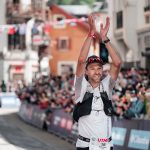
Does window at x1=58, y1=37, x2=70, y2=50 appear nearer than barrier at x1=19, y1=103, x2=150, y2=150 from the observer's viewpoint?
No

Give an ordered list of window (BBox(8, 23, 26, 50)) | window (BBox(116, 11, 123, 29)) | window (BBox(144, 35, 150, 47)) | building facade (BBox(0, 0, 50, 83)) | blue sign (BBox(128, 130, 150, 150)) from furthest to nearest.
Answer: window (BBox(8, 23, 26, 50)), building facade (BBox(0, 0, 50, 83)), window (BBox(116, 11, 123, 29)), window (BBox(144, 35, 150, 47)), blue sign (BBox(128, 130, 150, 150))

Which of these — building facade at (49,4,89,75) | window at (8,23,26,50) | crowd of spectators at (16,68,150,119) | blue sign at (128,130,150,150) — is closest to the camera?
blue sign at (128,130,150,150)

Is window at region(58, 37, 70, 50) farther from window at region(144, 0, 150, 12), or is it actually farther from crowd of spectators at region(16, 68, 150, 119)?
window at region(144, 0, 150, 12)

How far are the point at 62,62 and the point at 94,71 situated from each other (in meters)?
55.5

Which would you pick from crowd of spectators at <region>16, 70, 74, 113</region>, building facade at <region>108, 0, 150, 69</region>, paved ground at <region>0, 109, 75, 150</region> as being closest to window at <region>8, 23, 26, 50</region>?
crowd of spectators at <region>16, 70, 74, 113</region>

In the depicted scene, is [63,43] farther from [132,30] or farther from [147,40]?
[147,40]

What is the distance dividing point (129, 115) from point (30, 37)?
40.7 metres

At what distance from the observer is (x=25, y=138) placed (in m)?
21.1

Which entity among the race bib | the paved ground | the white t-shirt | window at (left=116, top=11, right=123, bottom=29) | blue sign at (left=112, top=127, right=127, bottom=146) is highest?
window at (left=116, top=11, right=123, bottom=29)

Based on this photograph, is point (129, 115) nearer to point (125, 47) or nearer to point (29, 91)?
point (29, 91)

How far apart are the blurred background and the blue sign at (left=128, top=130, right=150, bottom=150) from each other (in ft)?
0.08

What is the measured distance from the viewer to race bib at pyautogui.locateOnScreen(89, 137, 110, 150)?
622cm

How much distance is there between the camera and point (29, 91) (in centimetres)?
3253

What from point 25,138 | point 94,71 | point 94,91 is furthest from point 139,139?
point 94,71
